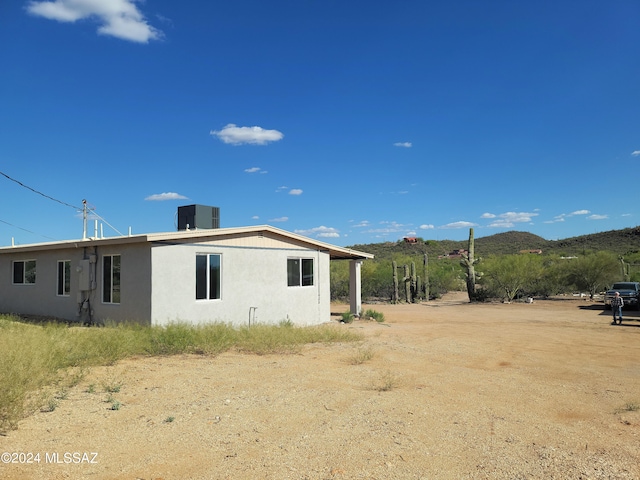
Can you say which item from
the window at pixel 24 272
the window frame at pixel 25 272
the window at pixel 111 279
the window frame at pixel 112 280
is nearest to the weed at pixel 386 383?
the window frame at pixel 112 280

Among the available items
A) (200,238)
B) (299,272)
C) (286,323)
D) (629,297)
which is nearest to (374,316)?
(299,272)

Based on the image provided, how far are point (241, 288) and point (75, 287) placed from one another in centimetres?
555

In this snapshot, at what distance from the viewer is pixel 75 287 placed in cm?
A: 1662

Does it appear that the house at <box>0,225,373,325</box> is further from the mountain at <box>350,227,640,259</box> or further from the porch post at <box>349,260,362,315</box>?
the mountain at <box>350,227,640,259</box>

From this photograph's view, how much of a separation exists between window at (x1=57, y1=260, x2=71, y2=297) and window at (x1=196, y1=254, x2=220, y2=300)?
5.42m

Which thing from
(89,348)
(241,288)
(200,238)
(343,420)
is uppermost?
(200,238)

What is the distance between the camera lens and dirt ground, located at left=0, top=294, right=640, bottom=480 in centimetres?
509

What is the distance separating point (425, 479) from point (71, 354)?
7336 millimetres

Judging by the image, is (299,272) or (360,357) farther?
(299,272)

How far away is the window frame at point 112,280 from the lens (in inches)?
596

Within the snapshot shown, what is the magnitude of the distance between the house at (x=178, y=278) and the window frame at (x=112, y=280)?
0.03 metres

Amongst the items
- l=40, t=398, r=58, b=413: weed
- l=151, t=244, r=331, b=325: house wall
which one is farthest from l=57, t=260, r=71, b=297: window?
l=40, t=398, r=58, b=413: weed

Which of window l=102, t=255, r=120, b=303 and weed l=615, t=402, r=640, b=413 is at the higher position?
window l=102, t=255, r=120, b=303

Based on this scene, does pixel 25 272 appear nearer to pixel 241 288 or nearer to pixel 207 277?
pixel 207 277
